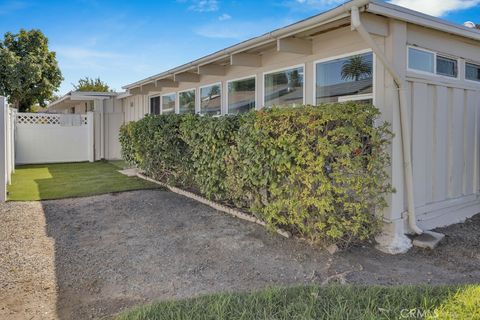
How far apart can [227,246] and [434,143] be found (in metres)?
3.40

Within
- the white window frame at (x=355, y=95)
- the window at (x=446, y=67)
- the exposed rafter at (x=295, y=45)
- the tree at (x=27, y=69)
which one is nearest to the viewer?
the white window frame at (x=355, y=95)

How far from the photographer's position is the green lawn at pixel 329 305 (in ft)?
9.34

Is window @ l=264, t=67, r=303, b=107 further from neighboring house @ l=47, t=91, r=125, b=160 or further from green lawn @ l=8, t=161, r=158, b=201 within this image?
neighboring house @ l=47, t=91, r=125, b=160

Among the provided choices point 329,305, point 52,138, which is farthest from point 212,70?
point 52,138

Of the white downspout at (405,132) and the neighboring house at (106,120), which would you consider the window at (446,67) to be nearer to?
the white downspout at (405,132)

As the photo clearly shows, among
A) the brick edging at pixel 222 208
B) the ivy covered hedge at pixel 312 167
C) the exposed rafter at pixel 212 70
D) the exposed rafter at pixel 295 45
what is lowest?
the brick edging at pixel 222 208

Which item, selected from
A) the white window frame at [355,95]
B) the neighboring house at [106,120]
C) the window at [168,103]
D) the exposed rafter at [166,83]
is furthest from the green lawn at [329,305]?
the neighboring house at [106,120]

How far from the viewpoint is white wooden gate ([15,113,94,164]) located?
14141mm

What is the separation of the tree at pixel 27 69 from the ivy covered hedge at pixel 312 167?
2033 centimetres

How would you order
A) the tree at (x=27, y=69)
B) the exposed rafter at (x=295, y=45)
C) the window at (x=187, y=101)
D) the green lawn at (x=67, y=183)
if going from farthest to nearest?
the tree at (x=27, y=69) → the window at (x=187, y=101) → the green lawn at (x=67, y=183) → the exposed rafter at (x=295, y=45)

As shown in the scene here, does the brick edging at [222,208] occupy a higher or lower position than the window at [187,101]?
lower

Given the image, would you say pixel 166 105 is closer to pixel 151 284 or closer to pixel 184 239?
pixel 184 239

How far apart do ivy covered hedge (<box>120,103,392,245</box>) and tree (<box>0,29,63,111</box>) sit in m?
20.3

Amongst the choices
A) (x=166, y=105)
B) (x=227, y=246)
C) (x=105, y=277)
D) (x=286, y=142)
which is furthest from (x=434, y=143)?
(x=166, y=105)
